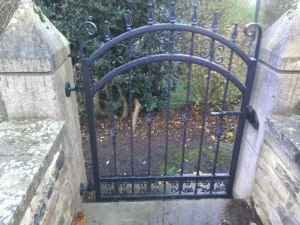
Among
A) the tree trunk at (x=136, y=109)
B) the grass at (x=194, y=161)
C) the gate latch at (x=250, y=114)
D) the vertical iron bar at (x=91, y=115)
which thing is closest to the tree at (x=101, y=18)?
the tree trunk at (x=136, y=109)

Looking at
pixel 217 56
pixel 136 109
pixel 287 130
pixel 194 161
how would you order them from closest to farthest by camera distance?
pixel 287 130
pixel 194 161
pixel 136 109
pixel 217 56

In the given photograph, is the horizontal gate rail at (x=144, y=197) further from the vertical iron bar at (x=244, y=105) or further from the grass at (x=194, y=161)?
the grass at (x=194, y=161)

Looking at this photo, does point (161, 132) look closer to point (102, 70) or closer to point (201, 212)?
point (102, 70)

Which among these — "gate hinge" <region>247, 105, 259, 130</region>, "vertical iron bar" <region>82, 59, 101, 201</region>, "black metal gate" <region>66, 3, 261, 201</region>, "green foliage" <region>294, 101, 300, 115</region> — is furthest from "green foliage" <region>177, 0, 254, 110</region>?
"vertical iron bar" <region>82, 59, 101, 201</region>

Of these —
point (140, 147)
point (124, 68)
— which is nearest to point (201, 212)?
point (124, 68)

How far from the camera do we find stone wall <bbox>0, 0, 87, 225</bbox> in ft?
4.85

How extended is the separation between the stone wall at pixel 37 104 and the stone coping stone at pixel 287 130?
1.51m

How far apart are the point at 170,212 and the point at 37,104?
146cm

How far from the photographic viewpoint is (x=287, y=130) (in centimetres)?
176

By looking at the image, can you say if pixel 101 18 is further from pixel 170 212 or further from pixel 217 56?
pixel 170 212

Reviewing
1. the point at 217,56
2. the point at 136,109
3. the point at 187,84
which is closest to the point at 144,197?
the point at 187,84

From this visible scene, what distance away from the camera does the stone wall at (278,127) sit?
66.7 inches

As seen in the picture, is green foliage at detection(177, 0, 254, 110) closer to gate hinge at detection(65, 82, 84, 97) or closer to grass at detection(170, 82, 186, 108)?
grass at detection(170, 82, 186, 108)

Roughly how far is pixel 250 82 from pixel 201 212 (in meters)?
1.22
